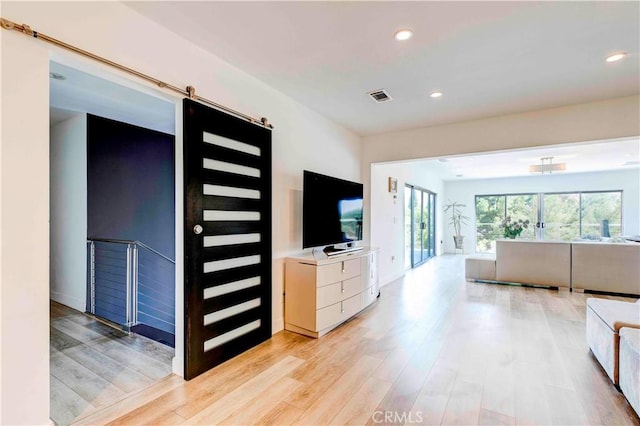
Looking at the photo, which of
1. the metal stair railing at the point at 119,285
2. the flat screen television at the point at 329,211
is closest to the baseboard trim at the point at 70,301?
the metal stair railing at the point at 119,285

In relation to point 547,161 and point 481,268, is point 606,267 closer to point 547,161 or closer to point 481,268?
point 481,268

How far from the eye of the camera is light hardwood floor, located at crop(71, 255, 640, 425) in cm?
191

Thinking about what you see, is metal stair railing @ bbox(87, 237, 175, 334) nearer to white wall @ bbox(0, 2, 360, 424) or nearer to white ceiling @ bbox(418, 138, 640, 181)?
white wall @ bbox(0, 2, 360, 424)

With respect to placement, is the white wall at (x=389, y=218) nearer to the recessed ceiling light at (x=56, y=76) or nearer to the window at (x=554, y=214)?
the window at (x=554, y=214)

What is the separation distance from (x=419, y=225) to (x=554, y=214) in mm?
4600

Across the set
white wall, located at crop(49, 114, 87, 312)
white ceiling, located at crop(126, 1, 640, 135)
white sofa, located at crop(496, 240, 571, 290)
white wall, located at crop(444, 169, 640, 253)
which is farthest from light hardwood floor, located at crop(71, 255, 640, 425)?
white wall, located at crop(444, 169, 640, 253)

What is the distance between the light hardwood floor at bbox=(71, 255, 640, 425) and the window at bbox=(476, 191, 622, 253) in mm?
5893

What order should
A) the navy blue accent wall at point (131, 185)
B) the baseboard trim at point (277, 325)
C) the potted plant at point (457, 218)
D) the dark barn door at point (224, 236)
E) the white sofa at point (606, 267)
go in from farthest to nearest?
the potted plant at point (457, 218), the white sofa at point (606, 267), the navy blue accent wall at point (131, 185), the baseboard trim at point (277, 325), the dark barn door at point (224, 236)

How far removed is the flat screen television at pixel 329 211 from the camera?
3.36m

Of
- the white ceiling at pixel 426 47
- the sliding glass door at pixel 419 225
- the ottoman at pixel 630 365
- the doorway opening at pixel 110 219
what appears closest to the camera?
the ottoman at pixel 630 365

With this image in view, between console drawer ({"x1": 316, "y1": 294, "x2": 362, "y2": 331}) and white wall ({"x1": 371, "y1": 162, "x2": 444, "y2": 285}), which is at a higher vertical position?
white wall ({"x1": 371, "y1": 162, "x2": 444, "y2": 285})

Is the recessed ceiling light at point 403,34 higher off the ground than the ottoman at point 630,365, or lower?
higher

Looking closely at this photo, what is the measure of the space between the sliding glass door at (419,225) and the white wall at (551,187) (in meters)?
1.62

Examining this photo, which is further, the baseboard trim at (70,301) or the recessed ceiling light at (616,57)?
the baseboard trim at (70,301)
